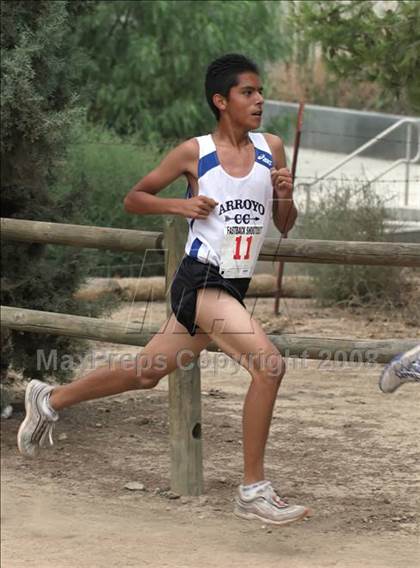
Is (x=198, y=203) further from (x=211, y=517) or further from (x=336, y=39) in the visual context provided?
(x=336, y=39)

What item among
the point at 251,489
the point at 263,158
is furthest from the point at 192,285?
the point at 251,489

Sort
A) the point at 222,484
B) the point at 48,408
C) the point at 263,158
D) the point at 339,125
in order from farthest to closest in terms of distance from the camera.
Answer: the point at 339,125, the point at 222,484, the point at 48,408, the point at 263,158

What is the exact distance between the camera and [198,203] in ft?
15.4

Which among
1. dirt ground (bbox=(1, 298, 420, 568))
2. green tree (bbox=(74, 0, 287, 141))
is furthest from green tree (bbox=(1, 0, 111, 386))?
green tree (bbox=(74, 0, 287, 141))

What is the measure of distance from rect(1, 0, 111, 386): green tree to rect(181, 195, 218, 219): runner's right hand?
220 cm

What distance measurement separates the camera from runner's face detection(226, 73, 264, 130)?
15.8 ft

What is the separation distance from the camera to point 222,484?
20.5 ft

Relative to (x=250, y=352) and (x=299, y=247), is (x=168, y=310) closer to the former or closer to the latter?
(x=299, y=247)

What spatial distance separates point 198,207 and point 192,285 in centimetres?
32

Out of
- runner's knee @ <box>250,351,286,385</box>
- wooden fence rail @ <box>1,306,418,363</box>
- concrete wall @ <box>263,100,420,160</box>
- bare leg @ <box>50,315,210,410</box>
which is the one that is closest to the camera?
runner's knee @ <box>250,351,286,385</box>

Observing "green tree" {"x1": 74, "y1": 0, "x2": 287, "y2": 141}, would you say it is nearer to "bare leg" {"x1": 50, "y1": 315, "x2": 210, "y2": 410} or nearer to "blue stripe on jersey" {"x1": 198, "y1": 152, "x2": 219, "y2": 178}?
"bare leg" {"x1": 50, "y1": 315, "x2": 210, "y2": 410}

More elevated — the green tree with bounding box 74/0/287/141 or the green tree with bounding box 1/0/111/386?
the green tree with bounding box 74/0/287/141

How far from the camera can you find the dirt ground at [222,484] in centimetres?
526

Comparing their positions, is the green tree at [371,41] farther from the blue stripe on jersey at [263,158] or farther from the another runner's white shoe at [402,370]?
the another runner's white shoe at [402,370]
